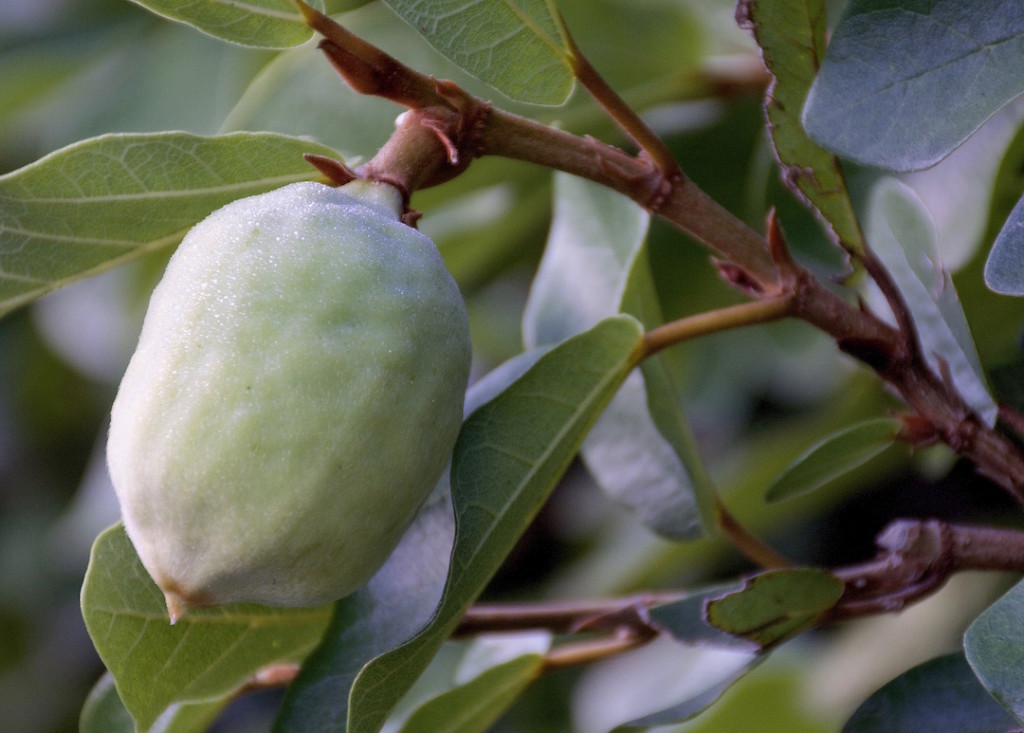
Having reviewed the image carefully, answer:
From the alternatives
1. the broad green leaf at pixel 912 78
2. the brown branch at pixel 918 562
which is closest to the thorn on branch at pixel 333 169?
the broad green leaf at pixel 912 78

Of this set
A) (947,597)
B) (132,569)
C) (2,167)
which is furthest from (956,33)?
(2,167)

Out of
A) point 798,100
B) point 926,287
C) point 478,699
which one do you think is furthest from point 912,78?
point 478,699

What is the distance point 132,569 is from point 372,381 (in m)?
0.24

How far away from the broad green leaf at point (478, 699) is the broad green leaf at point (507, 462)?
14 cm

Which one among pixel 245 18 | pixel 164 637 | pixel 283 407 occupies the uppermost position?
pixel 245 18

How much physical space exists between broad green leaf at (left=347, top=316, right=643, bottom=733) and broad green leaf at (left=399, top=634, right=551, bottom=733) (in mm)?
144

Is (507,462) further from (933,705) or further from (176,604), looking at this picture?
(933,705)

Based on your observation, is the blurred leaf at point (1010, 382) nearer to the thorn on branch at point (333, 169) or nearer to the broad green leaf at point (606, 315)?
the broad green leaf at point (606, 315)

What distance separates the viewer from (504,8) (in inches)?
26.6

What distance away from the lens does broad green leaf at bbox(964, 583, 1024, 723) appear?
1.94 ft

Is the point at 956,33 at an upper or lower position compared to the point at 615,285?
upper

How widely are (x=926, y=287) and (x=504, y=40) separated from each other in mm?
344

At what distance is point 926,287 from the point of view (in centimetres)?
→ 79

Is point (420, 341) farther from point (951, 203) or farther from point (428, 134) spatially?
point (951, 203)
